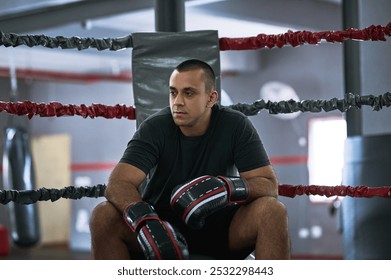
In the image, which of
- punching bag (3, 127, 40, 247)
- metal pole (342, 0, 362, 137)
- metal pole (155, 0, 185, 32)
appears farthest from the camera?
punching bag (3, 127, 40, 247)

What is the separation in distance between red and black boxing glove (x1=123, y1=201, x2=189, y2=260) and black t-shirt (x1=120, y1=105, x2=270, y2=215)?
193 mm

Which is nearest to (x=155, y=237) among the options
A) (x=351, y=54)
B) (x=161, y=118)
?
(x=161, y=118)

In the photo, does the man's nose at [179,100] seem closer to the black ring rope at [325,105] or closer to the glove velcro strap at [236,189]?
the glove velcro strap at [236,189]

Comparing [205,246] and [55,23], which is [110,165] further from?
[205,246]

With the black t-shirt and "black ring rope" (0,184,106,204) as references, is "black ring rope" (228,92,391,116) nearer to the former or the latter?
the black t-shirt

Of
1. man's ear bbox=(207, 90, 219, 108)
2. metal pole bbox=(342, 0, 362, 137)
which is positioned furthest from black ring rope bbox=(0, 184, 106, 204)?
metal pole bbox=(342, 0, 362, 137)

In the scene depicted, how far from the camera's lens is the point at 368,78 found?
8.61ft

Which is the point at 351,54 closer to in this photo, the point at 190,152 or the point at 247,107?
the point at 247,107

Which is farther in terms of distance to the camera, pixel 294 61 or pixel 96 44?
pixel 294 61

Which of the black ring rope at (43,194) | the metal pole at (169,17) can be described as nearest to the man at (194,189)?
the black ring rope at (43,194)

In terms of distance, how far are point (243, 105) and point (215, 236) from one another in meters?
0.47

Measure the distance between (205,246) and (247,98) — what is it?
6.37m

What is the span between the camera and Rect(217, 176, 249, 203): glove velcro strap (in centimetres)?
155
